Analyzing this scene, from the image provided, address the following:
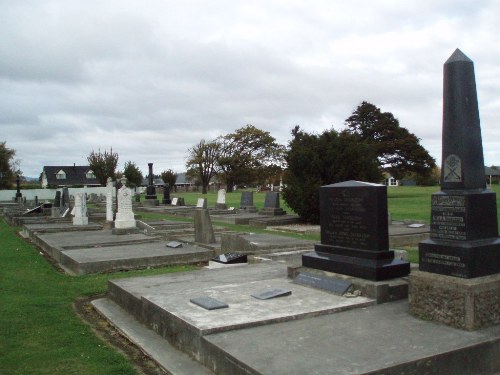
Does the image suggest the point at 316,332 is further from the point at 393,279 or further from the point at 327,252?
the point at 327,252

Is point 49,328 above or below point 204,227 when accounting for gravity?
below

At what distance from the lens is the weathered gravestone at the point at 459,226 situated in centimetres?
467

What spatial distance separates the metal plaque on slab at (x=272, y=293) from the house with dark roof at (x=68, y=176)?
86603 millimetres

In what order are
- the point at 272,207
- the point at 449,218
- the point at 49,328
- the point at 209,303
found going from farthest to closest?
1. the point at 272,207
2. the point at 49,328
3. the point at 209,303
4. the point at 449,218

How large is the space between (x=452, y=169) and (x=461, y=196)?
334 millimetres

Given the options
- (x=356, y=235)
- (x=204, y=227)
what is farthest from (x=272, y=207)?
(x=356, y=235)

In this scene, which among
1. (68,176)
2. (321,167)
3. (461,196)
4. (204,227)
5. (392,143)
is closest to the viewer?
(461,196)

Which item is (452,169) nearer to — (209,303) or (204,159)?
(209,303)

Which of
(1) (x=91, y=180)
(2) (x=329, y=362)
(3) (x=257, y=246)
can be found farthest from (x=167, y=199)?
(1) (x=91, y=180)

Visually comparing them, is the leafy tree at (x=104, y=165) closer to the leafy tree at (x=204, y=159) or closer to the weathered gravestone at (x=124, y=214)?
the leafy tree at (x=204, y=159)

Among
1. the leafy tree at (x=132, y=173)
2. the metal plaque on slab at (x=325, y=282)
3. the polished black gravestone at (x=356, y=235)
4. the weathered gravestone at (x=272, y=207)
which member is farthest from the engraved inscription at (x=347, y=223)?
the leafy tree at (x=132, y=173)

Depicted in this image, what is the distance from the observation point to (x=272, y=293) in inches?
230

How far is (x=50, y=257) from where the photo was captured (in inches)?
502

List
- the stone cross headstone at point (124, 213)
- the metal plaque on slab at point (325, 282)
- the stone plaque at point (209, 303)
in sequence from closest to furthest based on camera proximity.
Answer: the stone plaque at point (209, 303)
the metal plaque on slab at point (325, 282)
the stone cross headstone at point (124, 213)
